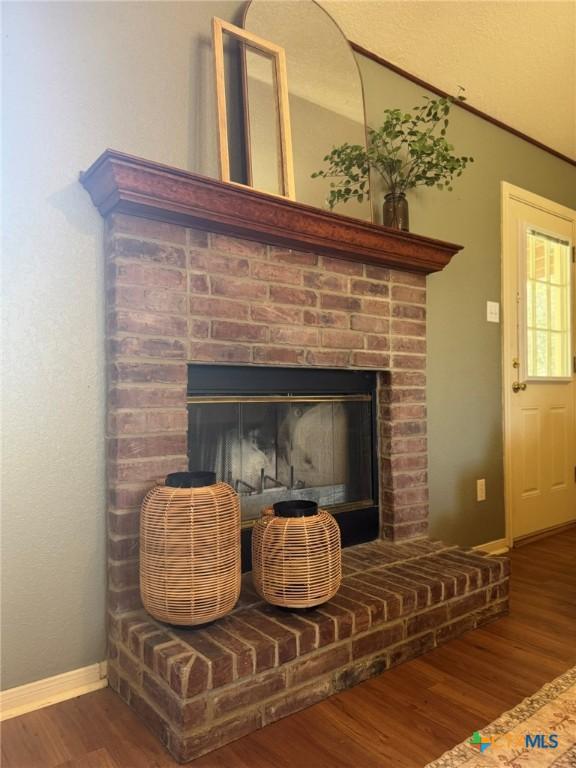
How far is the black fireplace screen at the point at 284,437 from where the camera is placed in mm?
1818

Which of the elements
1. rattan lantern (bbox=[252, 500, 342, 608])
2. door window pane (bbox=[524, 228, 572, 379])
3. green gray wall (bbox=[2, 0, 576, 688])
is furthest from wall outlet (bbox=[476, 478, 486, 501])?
green gray wall (bbox=[2, 0, 576, 688])

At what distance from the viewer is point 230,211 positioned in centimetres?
159

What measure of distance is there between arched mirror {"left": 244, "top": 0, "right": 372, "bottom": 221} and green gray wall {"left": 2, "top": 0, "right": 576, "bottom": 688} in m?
0.17

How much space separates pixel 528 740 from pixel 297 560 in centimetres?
68

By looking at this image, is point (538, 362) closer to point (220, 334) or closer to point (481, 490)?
point (481, 490)

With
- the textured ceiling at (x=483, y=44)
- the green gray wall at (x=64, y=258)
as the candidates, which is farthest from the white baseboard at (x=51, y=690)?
the textured ceiling at (x=483, y=44)

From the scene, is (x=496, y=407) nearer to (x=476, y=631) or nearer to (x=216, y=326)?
(x=476, y=631)

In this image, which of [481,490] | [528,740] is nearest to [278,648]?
[528,740]

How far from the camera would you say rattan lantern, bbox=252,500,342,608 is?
1440 mm

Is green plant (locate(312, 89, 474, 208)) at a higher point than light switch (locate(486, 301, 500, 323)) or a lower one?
higher

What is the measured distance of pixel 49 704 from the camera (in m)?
1.40

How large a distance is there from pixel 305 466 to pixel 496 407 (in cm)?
126

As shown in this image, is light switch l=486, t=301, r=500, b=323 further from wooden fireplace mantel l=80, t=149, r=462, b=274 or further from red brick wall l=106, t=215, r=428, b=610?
wooden fireplace mantel l=80, t=149, r=462, b=274

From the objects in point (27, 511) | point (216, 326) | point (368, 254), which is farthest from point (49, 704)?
point (368, 254)
